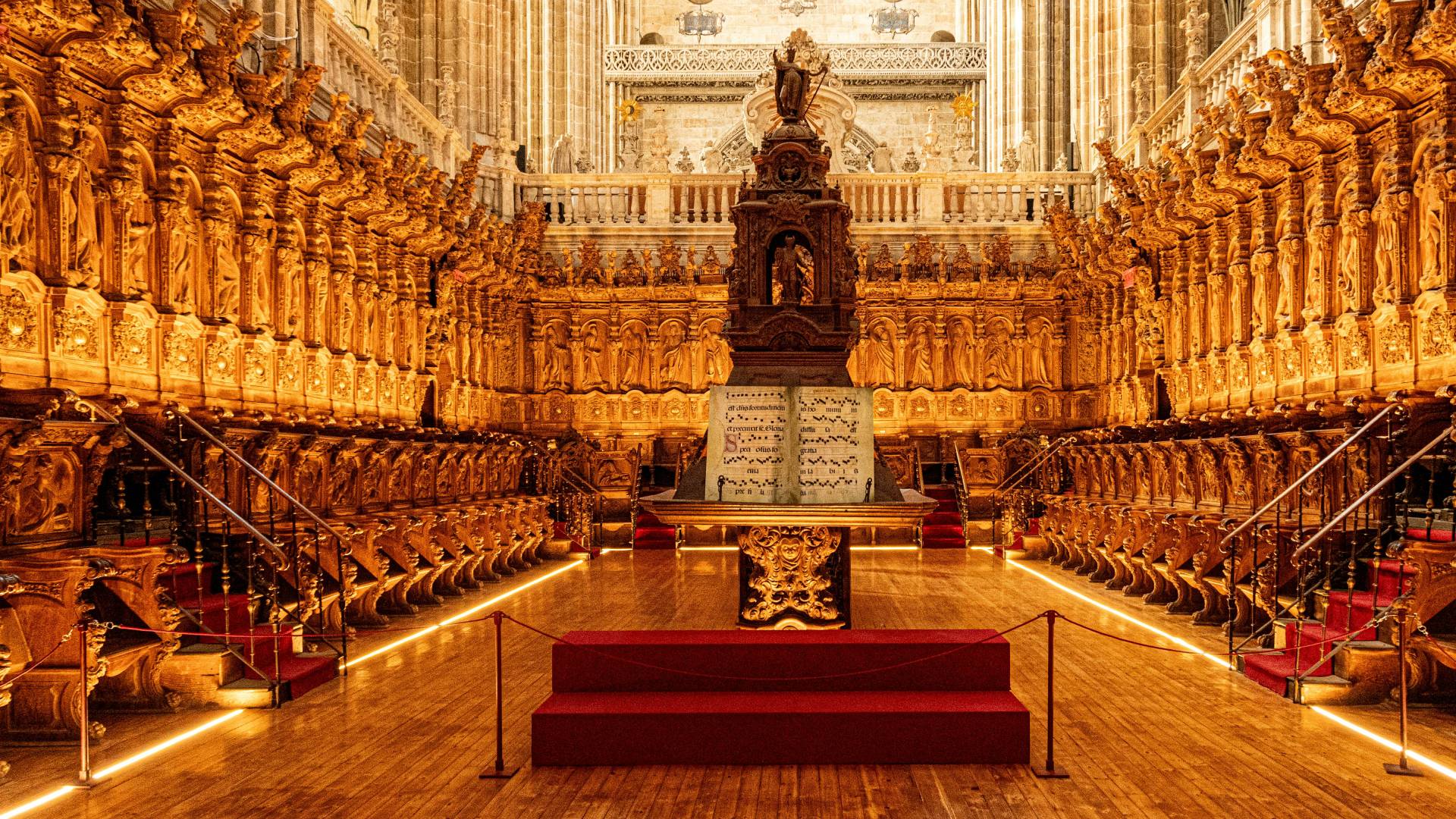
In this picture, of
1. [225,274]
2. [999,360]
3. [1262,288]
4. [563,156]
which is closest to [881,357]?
Answer: [999,360]

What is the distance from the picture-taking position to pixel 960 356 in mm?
17734

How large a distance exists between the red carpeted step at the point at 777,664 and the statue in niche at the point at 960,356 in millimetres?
12684

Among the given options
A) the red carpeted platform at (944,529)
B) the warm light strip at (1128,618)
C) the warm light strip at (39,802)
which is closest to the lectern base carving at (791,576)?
the warm light strip at (1128,618)

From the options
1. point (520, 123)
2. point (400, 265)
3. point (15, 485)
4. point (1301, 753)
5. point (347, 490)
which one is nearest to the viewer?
point (1301, 753)

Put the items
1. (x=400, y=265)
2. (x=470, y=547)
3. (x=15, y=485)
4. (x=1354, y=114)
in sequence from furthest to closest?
(x=400, y=265)
(x=470, y=547)
(x=1354, y=114)
(x=15, y=485)

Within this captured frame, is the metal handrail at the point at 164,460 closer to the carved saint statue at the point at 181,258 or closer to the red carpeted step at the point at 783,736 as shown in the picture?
the red carpeted step at the point at 783,736

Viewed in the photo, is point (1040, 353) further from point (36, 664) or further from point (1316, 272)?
point (36, 664)

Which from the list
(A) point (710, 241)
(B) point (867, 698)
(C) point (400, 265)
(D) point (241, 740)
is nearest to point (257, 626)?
(D) point (241, 740)

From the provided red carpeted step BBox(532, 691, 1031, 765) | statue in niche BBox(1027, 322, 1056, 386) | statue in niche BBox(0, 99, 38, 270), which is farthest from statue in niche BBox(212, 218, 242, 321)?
statue in niche BBox(1027, 322, 1056, 386)

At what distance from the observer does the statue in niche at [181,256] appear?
27.4 ft

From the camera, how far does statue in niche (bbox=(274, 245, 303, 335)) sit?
33.2 feet

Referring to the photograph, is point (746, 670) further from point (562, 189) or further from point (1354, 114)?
point (562, 189)

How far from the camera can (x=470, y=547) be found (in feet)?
35.9

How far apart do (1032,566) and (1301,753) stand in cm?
832
